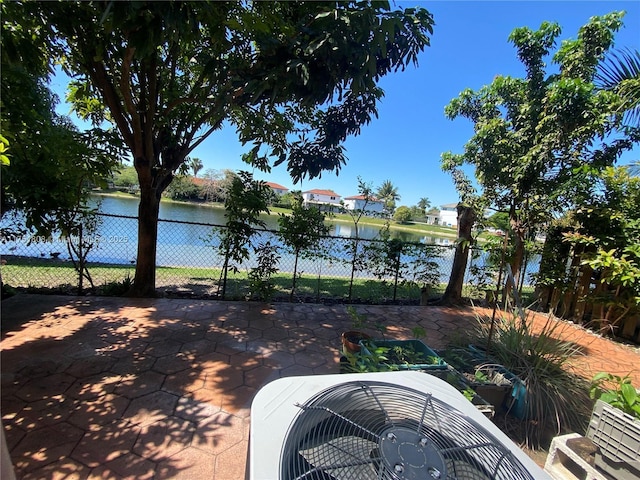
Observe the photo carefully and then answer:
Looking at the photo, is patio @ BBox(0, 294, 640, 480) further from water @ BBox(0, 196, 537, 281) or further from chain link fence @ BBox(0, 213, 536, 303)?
water @ BBox(0, 196, 537, 281)

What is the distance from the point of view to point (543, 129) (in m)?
4.19

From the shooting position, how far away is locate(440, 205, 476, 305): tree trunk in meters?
4.91

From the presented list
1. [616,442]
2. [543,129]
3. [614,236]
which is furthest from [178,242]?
[614,236]

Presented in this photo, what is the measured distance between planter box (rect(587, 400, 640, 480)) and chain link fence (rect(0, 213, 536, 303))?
3534mm

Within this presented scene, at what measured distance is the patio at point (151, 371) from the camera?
5.40 feet

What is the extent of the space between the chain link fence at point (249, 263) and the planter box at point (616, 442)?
3.53 metres

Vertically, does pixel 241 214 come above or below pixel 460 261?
above

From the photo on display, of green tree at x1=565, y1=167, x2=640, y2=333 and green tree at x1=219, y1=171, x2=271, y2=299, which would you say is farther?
green tree at x1=219, y1=171, x2=271, y2=299

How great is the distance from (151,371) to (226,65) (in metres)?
2.82

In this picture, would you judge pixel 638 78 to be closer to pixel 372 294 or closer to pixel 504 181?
pixel 504 181

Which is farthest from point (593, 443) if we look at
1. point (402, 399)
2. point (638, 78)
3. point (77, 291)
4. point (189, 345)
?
point (77, 291)

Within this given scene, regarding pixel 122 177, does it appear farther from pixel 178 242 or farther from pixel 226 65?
pixel 226 65

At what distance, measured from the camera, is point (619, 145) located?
428 cm

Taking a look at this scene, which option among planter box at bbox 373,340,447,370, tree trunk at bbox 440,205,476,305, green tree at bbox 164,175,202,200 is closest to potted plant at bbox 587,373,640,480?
planter box at bbox 373,340,447,370
